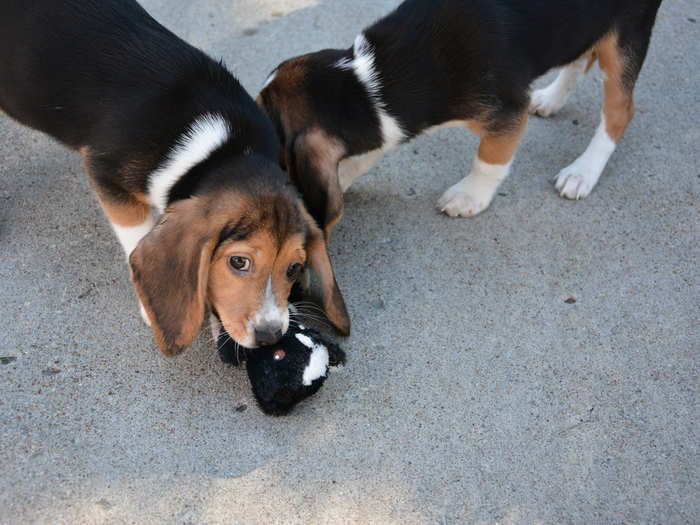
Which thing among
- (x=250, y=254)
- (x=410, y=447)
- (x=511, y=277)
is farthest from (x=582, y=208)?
(x=250, y=254)

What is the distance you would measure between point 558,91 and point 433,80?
5.14 feet

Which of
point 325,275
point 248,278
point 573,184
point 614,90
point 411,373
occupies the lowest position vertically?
point 573,184

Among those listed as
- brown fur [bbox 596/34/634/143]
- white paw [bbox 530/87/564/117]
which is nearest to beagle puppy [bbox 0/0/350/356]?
brown fur [bbox 596/34/634/143]

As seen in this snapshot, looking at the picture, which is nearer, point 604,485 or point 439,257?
point 604,485

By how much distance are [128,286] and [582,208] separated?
2.71 m

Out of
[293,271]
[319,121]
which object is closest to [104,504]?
[293,271]

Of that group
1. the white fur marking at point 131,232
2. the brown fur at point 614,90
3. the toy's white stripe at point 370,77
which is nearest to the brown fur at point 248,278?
the white fur marking at point 131,232

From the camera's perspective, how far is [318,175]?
3.10 metres

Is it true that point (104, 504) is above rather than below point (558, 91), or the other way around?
above

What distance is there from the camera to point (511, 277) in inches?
142

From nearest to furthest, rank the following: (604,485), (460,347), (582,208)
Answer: (604,485) → (460,347) → (582,208)

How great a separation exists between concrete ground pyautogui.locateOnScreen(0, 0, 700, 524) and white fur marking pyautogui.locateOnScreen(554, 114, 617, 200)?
8 centimetres

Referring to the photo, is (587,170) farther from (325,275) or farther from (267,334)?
(267,334)

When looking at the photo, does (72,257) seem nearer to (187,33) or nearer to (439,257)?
(439,257)
